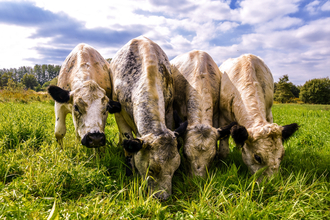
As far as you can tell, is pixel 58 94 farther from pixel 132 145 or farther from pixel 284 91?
pixel 284 91

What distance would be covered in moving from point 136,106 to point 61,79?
2.63 metres

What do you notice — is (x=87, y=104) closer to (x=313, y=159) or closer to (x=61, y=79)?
(x=61, y=79)

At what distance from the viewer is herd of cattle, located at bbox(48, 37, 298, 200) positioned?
144 inches

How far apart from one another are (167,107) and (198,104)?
2.62 feet

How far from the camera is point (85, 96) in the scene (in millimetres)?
4277

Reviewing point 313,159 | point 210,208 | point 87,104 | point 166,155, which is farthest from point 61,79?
point 313,159

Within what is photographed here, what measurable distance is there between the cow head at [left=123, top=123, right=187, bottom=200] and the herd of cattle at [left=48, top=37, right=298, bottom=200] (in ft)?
0.05

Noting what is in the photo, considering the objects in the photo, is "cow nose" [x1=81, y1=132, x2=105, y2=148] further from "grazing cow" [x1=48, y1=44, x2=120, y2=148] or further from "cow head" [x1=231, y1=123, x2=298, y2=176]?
"cow head" [x1=231, y1=123, x2=298, y2=176]

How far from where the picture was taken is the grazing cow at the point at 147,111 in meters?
3.50

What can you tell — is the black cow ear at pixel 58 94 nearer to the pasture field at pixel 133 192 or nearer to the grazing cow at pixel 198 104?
the pasture field at pixel 133 192

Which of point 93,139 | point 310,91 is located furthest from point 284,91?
point 93,139

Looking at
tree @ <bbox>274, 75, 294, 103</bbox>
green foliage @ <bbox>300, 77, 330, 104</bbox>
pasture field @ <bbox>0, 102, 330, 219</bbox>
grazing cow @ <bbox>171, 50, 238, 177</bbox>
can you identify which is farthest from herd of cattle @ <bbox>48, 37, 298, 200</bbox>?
green foliage @ <bbox>300, 77, 330, 104</bbox>

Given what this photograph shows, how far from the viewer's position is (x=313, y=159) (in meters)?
5.24

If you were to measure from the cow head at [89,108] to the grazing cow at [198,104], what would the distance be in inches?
67.2
